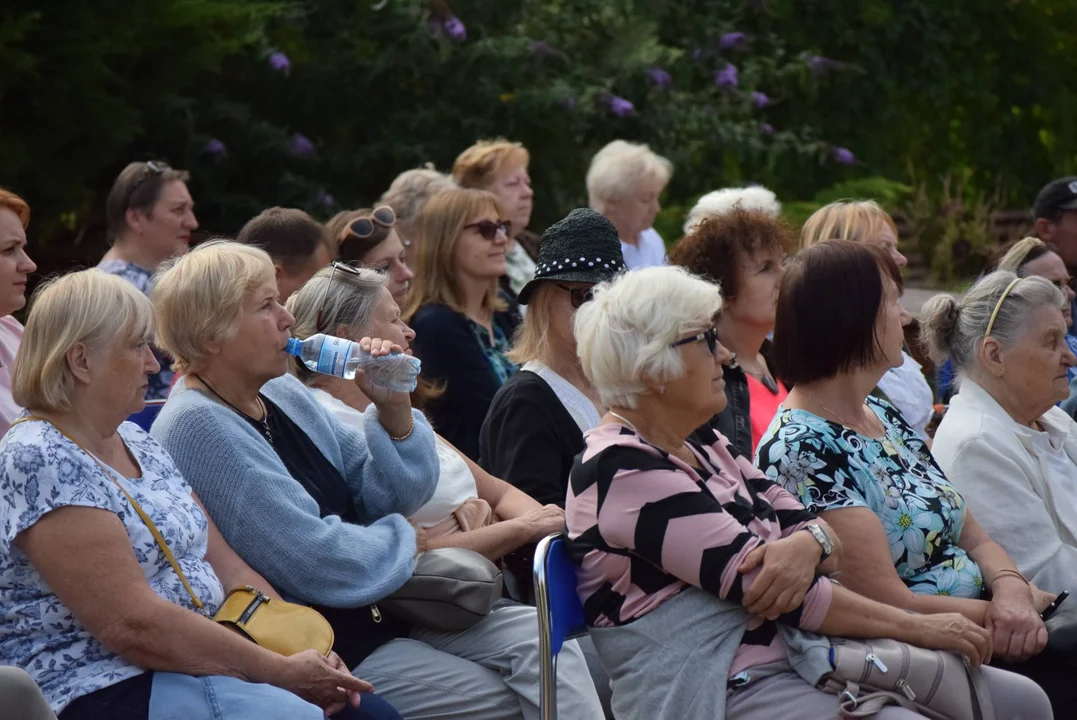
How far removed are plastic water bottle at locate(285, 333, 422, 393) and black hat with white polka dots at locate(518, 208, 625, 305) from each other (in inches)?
25.5

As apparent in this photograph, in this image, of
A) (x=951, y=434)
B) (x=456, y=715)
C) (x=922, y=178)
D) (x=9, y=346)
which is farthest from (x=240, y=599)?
(x=922, y=178)

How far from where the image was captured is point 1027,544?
4156 millimetres

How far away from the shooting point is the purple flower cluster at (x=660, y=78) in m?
9.30

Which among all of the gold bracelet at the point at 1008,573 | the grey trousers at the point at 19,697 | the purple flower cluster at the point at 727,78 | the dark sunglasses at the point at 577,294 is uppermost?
the grey trousers at the point at 19,697

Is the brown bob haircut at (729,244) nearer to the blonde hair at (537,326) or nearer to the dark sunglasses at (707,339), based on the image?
the blonde hair at (537,326)

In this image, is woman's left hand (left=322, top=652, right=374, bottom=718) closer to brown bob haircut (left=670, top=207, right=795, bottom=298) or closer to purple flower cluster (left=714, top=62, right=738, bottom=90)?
brown bob haircut (left=670, top=207, right=795, bottom=298)

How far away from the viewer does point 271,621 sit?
3367 millimetres

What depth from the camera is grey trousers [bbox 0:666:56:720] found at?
2.68 metres

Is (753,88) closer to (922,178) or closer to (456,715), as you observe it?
(922,178)

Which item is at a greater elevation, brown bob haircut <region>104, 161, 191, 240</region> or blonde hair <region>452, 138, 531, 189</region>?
brown bob haircut <region>104, 161, 191, 240</region>

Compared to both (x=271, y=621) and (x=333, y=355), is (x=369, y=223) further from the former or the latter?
(x=271, y=621)

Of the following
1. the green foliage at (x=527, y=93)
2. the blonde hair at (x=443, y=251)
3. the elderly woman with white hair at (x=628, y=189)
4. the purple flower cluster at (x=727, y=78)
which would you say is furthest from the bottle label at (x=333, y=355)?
the purple flower cluster at (x=727, y=78)

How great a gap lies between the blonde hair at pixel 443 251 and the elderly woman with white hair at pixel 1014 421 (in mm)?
1912

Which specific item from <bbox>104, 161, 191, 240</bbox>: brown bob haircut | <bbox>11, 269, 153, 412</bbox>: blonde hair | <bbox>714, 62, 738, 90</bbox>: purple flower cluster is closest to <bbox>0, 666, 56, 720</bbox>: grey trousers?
<bbox>11, 269, 153, 412</bbox>: blonde hair
